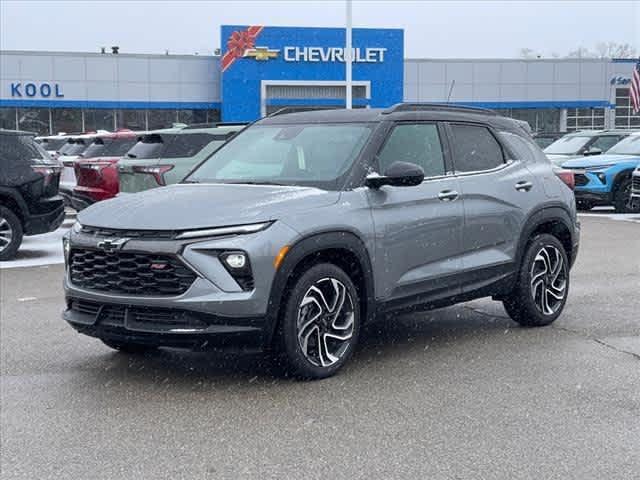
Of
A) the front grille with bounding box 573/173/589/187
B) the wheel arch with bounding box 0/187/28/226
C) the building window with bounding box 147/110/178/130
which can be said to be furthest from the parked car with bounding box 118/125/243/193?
the building window with bounding box 147/110/178/130

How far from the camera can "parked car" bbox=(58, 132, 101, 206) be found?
16.5 m

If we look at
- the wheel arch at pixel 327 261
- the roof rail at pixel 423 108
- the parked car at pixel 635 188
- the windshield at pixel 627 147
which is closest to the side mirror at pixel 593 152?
the windshield at pixel 627 147

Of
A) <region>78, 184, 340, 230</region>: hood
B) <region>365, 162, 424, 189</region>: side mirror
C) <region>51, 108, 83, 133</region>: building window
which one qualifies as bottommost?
<region>78, 184, 340, 230</region>: hood

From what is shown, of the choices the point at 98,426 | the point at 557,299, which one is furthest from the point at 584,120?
the point at 98,426

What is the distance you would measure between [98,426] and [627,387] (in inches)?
126

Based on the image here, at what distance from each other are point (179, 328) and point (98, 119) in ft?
153

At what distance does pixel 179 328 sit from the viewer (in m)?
5.37

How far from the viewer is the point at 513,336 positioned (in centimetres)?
728

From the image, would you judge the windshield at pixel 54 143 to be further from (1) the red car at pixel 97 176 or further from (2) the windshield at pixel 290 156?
(2) the windshield at pixel 290 156

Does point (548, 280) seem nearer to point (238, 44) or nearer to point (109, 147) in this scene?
point (109, 147)

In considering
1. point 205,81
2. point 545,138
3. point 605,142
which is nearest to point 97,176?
point 605,142

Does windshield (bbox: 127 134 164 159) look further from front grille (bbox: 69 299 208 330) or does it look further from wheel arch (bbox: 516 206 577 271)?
front grille (bbox: 69 299 208 330)

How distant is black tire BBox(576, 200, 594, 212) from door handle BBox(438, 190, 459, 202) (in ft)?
46.9

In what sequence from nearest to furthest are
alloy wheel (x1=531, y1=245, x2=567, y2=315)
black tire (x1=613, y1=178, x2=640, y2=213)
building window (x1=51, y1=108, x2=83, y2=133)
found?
alloy wheel (x1=531, y1=245, x2=567, y2=315) → black tire (x1=613, y1=178, x2=640, y2=213) → building window (x1=51, y1=108, x2=83, y2=133)
